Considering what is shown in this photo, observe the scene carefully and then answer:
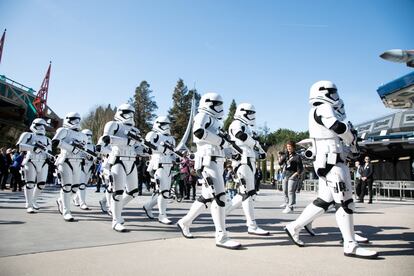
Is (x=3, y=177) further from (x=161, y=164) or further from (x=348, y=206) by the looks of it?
(x=348, y=206)

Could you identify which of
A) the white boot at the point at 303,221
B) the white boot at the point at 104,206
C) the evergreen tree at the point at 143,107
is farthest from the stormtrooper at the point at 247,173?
the evergreen tree at the point at 143,107

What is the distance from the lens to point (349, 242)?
423cm

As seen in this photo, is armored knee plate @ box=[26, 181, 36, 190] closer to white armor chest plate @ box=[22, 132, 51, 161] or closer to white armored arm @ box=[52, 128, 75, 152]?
white armor chest plate @ box=[22, 132, 51, 161]

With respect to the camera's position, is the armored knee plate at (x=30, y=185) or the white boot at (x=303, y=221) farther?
the armored knee plate at (x=30, y=185)

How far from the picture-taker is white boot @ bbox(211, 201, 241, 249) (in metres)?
4.66

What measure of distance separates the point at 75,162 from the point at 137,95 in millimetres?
54025

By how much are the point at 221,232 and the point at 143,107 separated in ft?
185

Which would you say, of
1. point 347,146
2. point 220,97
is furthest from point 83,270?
point 347,146

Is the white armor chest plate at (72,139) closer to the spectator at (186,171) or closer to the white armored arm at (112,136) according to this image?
the white armored arm at (112,136)

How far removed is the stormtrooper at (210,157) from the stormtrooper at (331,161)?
1193 millimetres

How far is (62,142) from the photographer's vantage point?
769 centimetres

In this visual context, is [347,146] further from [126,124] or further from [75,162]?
[75,162]

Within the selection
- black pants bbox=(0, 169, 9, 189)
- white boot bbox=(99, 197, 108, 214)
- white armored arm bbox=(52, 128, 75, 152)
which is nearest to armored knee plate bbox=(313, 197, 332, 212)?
white armored arm bbox=(52, 128, 75, 152)

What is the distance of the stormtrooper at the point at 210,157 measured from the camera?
5.06 m
